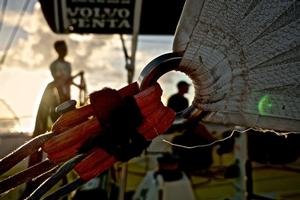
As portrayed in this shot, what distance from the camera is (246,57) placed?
1225 mm

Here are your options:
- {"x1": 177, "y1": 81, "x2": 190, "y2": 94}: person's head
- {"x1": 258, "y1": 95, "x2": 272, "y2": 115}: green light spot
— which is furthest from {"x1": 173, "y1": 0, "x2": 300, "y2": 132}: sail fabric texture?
{"x1": 177, "y1": 81, "x2": 190, "y2": 94}: person's head

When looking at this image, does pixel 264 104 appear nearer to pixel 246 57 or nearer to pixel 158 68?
pixel 246 57

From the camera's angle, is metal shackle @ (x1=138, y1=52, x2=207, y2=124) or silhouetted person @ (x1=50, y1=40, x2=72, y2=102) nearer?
metal shackle @ (x1=138, y1=52, x2=207, y2=124)

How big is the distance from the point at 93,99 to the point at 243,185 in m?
5.04

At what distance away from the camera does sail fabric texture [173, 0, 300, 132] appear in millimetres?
1199

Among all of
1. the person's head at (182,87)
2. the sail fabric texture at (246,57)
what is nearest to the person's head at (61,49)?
the person's head at (182,87)

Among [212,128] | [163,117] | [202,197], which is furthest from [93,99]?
[212,128]

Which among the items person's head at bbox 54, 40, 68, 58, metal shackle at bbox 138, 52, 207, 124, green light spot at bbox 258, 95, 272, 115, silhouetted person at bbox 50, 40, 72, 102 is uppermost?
person's head at bbox 54, 40, 68, 58

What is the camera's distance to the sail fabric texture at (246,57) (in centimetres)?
120

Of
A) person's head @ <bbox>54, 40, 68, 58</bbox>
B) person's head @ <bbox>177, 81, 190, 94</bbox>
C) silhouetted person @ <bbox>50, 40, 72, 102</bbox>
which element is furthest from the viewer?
person's head @ <bbox>177, 81, 190, 94</bbox>

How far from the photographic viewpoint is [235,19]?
1.21m

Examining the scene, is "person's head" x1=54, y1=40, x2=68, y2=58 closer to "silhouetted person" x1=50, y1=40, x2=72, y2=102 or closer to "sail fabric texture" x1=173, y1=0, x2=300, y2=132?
"silhouetted person" x1=50, y1=40, x2=72, y2=102

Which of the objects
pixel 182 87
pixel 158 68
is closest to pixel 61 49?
pixel 182 87

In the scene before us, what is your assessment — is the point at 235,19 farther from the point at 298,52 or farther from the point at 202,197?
the point at 202,197
